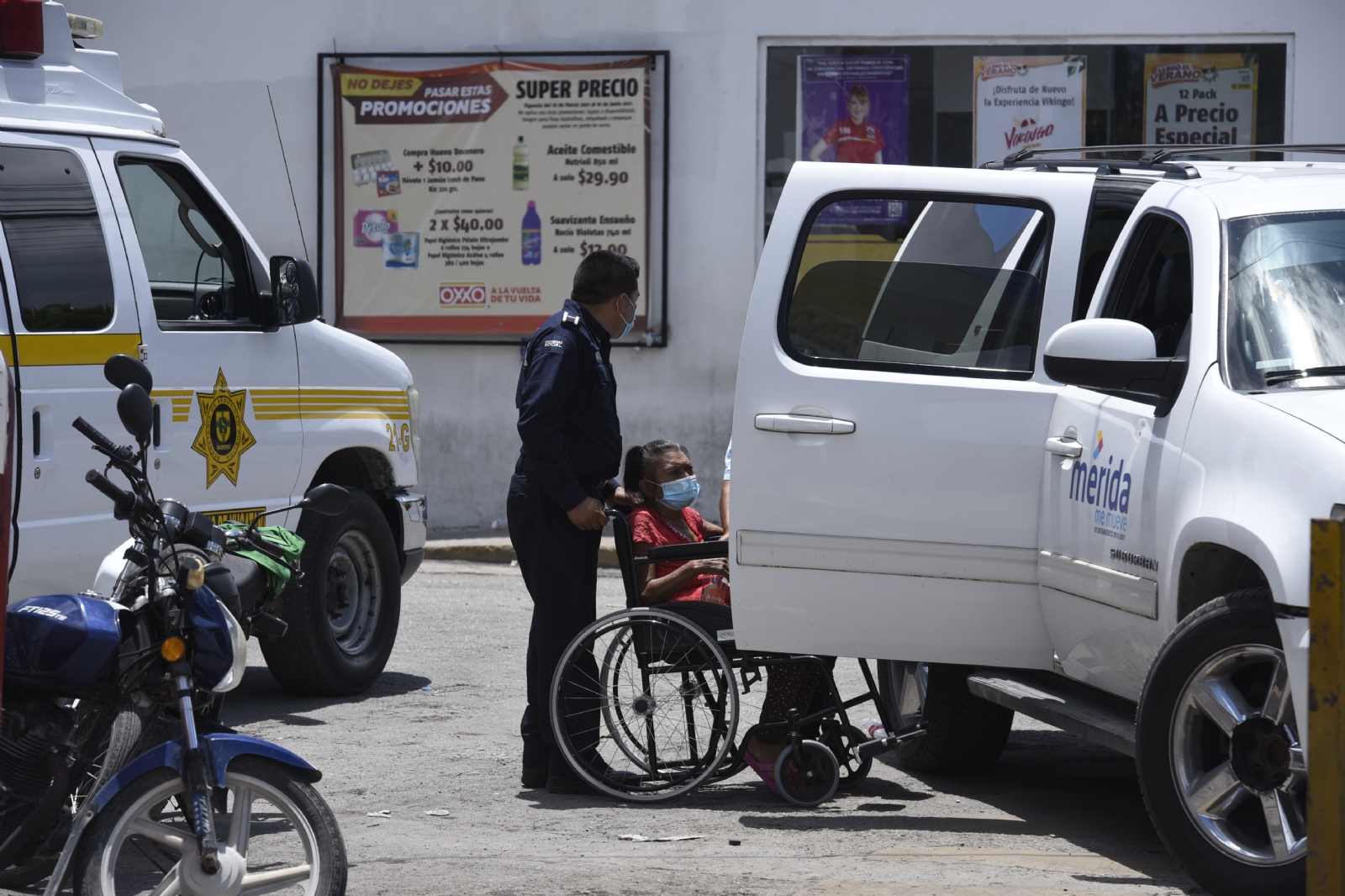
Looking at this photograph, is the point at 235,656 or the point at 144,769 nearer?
the point at 144,769

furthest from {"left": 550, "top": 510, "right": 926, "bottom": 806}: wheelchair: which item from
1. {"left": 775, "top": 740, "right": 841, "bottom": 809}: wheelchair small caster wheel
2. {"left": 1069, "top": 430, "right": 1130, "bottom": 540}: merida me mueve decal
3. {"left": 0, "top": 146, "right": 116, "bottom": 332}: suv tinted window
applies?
{"left": 0, "top": 146, "right": 116, "bottom": 332}: suv tinted window

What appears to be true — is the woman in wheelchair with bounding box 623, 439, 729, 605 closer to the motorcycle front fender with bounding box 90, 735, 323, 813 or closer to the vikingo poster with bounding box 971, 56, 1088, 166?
the motorcycle front fender with bounding box 90, 735, 323, 813

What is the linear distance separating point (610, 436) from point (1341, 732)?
10.2 feet

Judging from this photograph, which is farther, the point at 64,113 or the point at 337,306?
the point at 337,306

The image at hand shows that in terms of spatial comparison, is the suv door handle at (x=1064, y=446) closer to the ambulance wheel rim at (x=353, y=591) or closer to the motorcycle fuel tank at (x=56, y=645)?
the motorcycle fuel tank at (x=56, y=645)

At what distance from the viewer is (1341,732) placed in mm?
3318

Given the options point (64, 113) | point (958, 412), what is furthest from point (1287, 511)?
point (64, 113)

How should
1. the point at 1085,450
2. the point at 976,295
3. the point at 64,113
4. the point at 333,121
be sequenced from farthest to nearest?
the point at 333,121, the point at 64,113, the point at 976,295, the point at 1085,450

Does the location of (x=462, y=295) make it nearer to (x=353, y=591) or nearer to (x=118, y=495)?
(x=353, y=591)

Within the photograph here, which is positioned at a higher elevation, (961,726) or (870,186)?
(870,186)

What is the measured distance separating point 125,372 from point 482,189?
9.14m

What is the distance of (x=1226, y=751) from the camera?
436 cm

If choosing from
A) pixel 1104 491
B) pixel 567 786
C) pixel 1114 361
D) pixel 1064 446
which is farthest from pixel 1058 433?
pixel 567 786

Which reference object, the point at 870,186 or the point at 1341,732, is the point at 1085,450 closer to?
the point at 870,186
